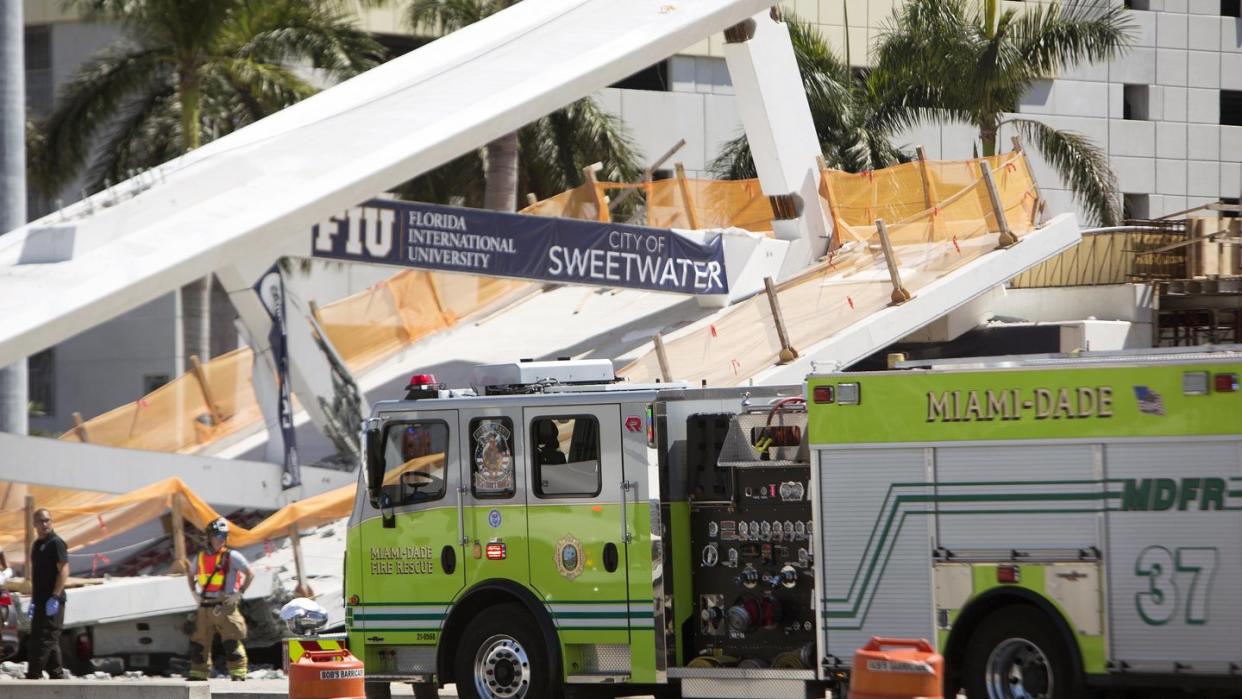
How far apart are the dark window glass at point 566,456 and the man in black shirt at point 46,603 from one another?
19.1 feet

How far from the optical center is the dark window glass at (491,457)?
41.2 feet

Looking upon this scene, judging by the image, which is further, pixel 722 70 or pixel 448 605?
pixel 722 70

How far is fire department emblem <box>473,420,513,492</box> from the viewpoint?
41.2ft

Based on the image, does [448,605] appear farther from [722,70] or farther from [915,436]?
[722,70]

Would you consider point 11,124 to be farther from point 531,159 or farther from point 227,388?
point 531,159

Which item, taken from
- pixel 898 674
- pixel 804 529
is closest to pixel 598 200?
pixel 804 529

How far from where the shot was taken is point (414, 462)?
12859 millimetres

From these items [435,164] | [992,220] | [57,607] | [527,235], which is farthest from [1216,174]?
[57,607]

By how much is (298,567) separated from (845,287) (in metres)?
8.84

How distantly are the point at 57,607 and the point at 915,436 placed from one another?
8660 millimetres

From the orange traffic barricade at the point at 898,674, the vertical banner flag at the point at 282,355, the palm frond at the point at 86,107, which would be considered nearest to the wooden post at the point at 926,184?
the vertical banner flag at the point at 282,355

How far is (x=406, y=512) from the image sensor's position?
12828 millimetres

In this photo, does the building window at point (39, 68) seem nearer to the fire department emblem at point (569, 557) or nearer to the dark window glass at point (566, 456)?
the dark window glass at point (566, 456)

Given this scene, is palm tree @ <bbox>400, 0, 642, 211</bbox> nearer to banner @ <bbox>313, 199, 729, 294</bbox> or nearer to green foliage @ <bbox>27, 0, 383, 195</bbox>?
green foliage @ <bbox>27, 0, 383, 195</bbox>
